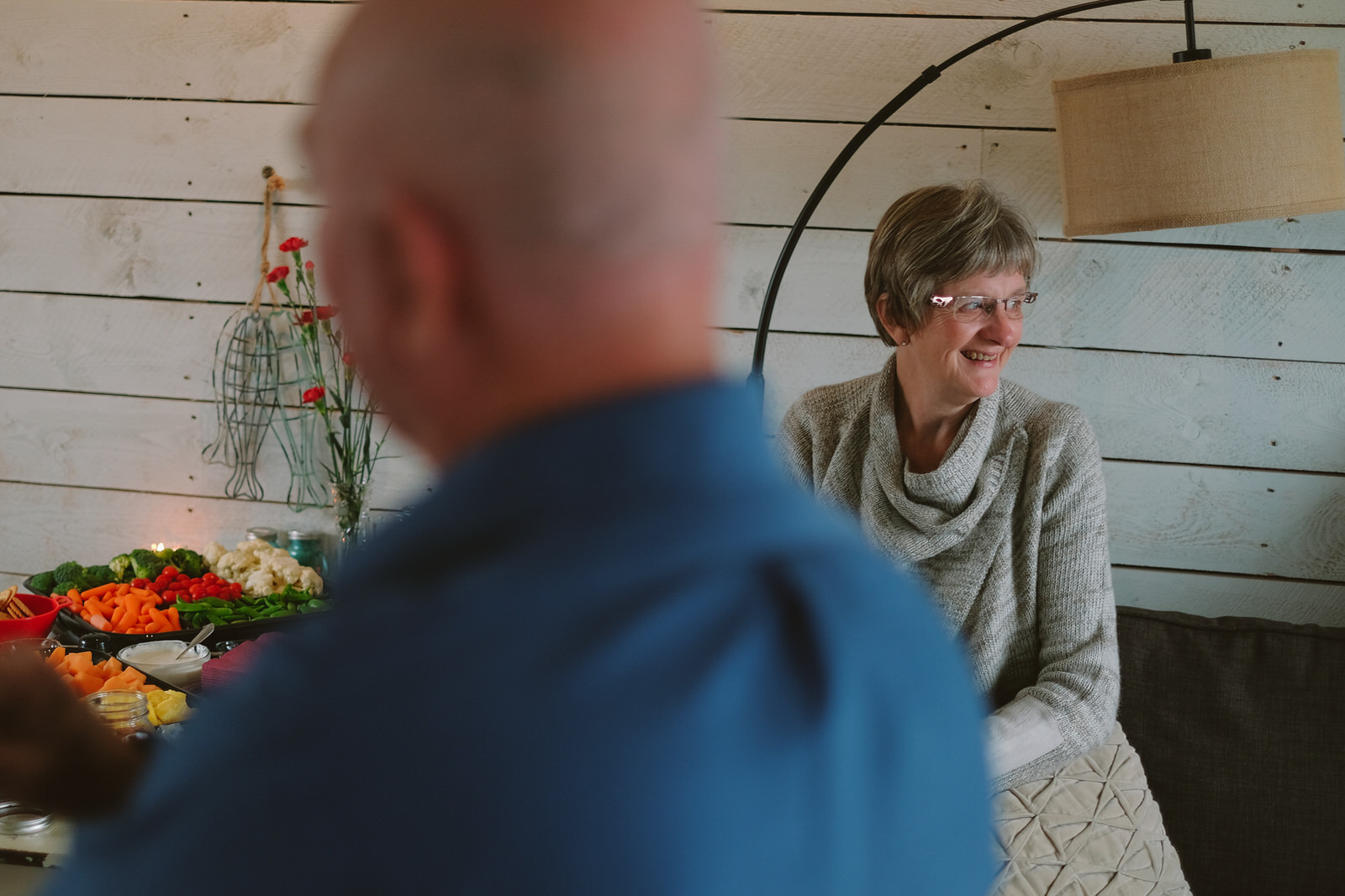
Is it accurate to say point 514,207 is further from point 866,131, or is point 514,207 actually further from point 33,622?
point 33,622

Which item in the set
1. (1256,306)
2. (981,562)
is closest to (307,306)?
(981,562)

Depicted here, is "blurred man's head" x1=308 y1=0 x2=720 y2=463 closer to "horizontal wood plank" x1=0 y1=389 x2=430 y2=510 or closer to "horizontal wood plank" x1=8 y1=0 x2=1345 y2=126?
"horizontal wood plank" x1=8 y1=0 x2=1345 y2=126

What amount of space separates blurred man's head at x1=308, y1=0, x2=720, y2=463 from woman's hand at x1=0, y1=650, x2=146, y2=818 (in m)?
0.25

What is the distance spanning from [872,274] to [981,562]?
0.50 meters

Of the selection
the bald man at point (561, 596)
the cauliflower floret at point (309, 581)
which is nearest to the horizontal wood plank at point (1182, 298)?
the cauliflower floret at point (309, 581)

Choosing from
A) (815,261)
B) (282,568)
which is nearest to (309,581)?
(282,568)

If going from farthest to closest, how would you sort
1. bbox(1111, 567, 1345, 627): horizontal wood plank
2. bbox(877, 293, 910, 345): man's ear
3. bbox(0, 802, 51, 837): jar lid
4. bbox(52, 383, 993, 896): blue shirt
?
1. bbox(1111, 567, 1345, 627): horizontal wood plank
2. bbox(877, 293, 910, 345): man's ear
3. bbox(0, 802, 51, 837): jar lid
4. bbox(52, 383, 993, 896): blue shirt

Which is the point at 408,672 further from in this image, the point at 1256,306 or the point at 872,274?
the point at 1256,306

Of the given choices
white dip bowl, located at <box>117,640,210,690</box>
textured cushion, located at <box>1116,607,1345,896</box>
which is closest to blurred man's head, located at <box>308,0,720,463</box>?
white dip bowl, located at <box>117,640,210,690</box>

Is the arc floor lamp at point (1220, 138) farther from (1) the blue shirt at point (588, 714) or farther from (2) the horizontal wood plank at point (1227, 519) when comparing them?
(1) the blue shirt at point (588, 714)

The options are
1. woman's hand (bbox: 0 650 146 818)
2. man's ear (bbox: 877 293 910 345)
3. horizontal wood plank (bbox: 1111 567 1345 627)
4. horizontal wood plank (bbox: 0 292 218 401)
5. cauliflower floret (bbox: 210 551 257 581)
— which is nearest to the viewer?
woman's hand (bbox: 0 650 146 818)

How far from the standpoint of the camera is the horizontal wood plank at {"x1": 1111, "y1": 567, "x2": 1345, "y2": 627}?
208 cm

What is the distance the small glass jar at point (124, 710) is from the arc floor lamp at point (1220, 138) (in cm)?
149

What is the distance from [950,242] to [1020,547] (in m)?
0.48
